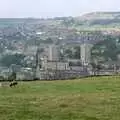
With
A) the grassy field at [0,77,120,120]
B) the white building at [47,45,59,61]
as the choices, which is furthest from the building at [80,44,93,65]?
the grassy field at [0,77,120,120]

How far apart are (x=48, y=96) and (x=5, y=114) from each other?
422 cm

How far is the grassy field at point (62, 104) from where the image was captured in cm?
1483

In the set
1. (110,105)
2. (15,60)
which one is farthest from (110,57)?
(110,105)

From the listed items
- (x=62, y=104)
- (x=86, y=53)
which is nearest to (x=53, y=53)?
(x=86, y=53)

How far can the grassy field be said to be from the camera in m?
14.8

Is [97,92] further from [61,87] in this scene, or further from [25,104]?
[25,104]

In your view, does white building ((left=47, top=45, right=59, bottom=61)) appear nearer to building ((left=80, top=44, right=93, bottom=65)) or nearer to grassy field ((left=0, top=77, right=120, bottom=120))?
building ((left=80, top=44, right=93, bottom=65))

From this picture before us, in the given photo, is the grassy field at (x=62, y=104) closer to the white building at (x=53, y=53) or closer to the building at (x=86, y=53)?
the building at (x=86, y=53)

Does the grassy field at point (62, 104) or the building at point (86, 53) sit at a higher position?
the grassy field at point (62, 104)

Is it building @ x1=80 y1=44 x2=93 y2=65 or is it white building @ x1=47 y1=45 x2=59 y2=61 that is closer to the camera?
building @ x1=80 y1=44 x2=93 y2=65

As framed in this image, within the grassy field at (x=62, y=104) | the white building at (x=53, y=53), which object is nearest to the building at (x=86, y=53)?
the white building at (x=53, y=53)

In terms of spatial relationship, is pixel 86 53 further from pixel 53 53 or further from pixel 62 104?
pixel 62 104

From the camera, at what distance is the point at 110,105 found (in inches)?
661

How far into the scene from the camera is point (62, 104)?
16.9 m
